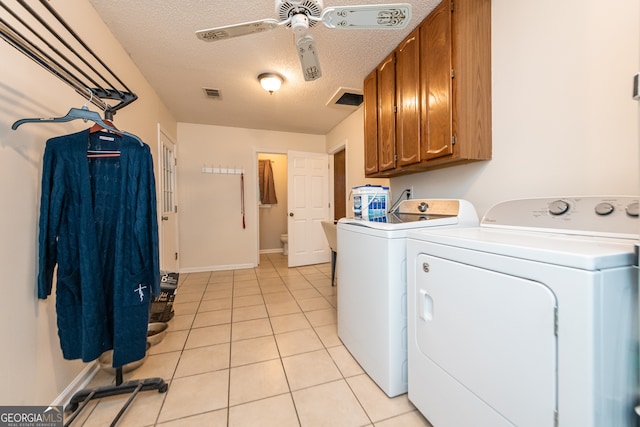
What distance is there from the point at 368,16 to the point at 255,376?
81.1 inches

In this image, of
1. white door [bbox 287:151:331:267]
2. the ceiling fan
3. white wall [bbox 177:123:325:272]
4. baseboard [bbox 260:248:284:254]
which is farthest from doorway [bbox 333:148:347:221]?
the ceiling fan

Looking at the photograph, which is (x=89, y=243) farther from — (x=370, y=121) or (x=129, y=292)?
(x=370, y=121)

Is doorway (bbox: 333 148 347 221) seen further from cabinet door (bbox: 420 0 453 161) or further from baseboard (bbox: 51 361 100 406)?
baseboard (bbox: 51 361 100 406)

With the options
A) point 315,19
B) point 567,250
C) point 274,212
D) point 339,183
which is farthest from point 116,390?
point 274,212

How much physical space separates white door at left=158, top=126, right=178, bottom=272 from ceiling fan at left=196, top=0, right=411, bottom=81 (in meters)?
2.35

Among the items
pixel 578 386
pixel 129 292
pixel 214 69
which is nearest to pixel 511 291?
pixel 578 386

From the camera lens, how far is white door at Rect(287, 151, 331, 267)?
13.7ft

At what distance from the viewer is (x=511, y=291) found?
78cm

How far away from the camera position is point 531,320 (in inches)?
28.6

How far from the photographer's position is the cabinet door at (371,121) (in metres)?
2.37

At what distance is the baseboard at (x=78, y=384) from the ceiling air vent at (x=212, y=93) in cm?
271

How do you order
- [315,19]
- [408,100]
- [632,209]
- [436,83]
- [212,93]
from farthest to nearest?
A: 1. [212,93]
2. [408,100]
3. [436,83]
4. [315,19]
5. [632,209]

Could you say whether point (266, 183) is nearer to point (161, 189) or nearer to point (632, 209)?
point (161, 189)

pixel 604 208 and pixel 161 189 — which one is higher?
pixel 161 189
